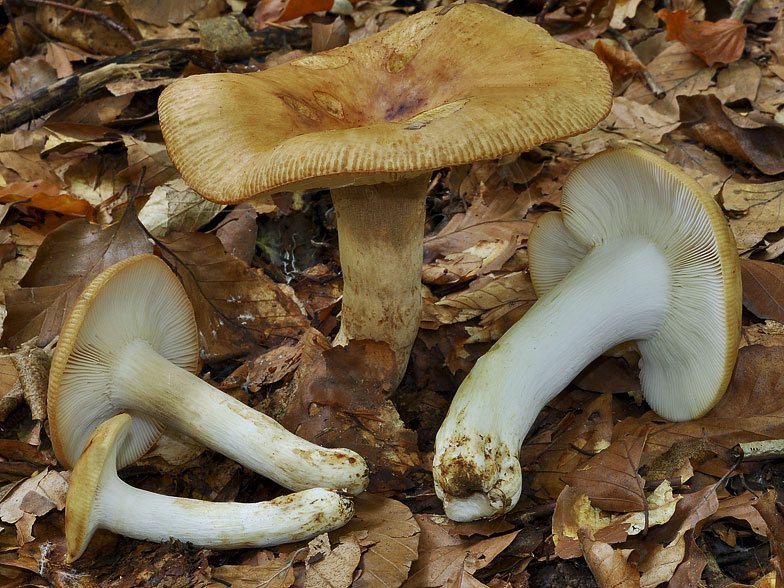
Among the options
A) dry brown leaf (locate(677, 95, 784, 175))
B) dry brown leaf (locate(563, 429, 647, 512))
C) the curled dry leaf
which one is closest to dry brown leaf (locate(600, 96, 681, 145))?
dry brown leaf (locate(677, 95, 784, 175))

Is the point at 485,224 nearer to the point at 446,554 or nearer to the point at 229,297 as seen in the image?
the point at 229,297

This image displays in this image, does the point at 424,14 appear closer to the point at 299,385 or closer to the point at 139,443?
the point at 299,385

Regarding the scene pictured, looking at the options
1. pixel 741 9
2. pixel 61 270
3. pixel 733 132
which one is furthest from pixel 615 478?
pixel 741 9

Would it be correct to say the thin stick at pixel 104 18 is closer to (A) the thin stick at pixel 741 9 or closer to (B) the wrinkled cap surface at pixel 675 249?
(B) the wrinkled cap surface at pixel 675 249

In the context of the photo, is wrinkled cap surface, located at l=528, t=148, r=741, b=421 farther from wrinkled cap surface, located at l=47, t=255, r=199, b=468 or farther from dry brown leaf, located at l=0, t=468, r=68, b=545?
dry brown leaf, located at l=0, t=468, r=68, b=545

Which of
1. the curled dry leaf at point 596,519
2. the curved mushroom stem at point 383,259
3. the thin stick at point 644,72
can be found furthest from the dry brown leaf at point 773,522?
the thin stick at point 644,72

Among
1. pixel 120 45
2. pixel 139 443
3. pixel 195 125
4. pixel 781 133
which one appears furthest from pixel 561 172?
pixel 120 45

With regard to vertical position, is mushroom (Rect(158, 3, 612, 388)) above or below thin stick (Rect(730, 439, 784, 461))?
above
